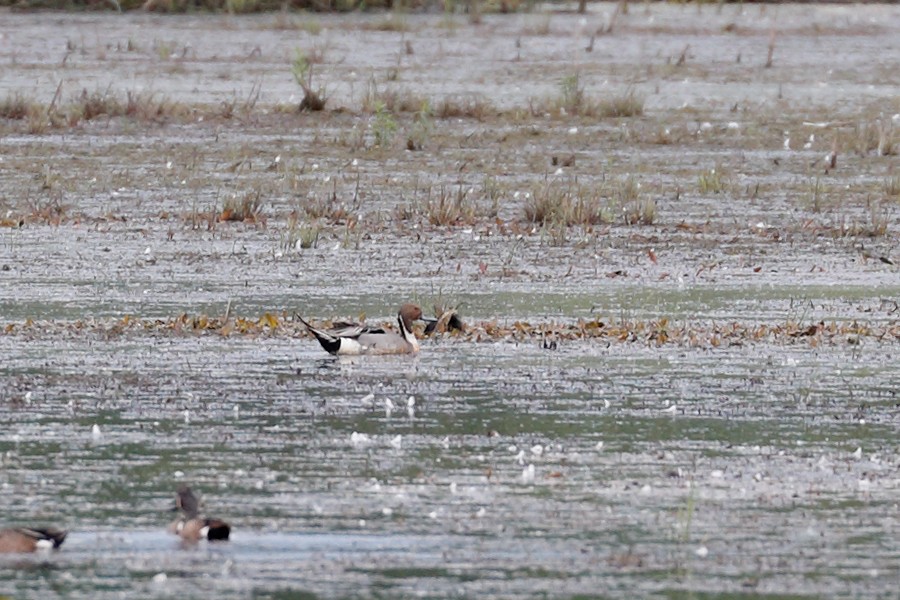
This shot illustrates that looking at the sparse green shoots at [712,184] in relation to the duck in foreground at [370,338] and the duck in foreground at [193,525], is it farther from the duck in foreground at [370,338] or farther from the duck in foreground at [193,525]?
the duck in foreground at [193,525]

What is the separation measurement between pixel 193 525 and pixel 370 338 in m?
4.00

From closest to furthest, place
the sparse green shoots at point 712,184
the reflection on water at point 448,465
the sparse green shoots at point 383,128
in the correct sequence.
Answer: the reflection on water at point 448,465
the sparse green shoots at point 712,184
the sparse green shoots at point 383,128

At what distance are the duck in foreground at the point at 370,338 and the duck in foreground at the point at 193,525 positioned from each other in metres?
3.62

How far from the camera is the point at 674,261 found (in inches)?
603

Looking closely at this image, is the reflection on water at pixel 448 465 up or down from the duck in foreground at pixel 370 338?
down

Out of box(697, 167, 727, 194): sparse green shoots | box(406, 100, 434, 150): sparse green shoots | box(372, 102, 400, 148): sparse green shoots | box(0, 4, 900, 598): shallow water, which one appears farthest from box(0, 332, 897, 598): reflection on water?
box(406, 100, 434, 150): sparse green shoots

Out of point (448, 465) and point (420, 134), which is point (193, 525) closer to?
point (448, 465)

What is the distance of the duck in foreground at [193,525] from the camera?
7543 mm

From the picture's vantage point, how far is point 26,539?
7441mm

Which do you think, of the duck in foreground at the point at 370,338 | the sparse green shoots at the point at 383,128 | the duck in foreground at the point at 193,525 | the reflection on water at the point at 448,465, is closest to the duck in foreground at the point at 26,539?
the reflection on water at the point at 448,465

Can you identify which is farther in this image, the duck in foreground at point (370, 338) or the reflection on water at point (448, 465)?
the duck in foreground at point (370, 338)

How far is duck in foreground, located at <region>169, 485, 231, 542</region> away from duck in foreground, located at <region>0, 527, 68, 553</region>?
1.35 ft

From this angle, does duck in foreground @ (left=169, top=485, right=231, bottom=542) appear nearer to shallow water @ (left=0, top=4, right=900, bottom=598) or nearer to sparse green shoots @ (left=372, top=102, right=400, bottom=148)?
shallow water @ (left=0, top=4, right=900, bottom=598)

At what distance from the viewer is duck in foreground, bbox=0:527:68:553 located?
744 centimetres
